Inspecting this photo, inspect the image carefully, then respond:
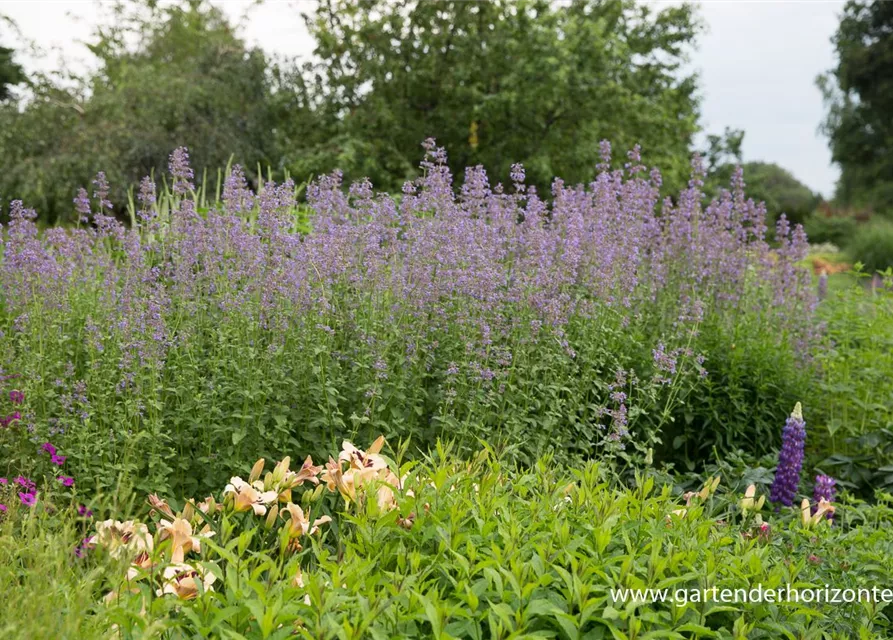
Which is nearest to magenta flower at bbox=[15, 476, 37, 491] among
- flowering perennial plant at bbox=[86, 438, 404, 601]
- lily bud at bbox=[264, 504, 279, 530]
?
flowering perennial plant at bbox=[86, 438, 404, 601]

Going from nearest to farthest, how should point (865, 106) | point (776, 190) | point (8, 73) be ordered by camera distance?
point (8, 73) < point (865, 106) < point (776, 190)

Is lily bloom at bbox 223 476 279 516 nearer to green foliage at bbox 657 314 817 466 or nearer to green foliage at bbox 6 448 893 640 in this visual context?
green foliage at bbox 6 448 893 640

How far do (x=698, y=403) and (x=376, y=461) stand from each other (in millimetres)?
3209

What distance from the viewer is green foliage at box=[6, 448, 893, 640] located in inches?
79.7

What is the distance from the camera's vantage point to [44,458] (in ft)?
13.0

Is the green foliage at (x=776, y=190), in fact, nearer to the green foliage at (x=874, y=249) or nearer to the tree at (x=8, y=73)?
the green foliage at (x=874, y=249)

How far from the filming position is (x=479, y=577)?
2391 millimetres

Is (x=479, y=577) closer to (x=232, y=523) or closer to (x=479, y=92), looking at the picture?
(x=232, y=523)

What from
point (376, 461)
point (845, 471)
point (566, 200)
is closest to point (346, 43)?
point (566, 200)

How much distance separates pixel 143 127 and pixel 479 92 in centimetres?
766

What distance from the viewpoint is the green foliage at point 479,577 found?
2025 millimetres

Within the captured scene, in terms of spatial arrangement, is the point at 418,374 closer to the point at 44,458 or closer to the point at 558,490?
the point at 558,490

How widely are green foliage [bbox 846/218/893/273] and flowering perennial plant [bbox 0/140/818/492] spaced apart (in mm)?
17555

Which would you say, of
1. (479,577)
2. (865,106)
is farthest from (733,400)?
(865,106)
